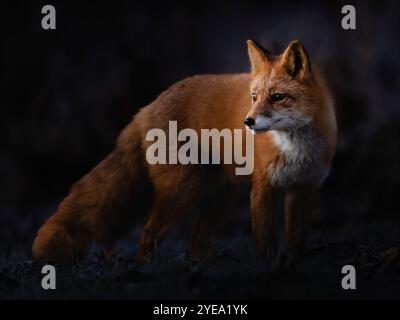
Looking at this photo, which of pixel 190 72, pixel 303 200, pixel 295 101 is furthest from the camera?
pixel 190 72

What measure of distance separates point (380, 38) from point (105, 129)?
423 centimetres

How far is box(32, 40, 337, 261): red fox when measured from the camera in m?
5.64

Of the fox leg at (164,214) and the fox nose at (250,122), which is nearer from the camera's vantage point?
the fox nose at (250,122)

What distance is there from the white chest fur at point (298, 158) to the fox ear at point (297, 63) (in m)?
0.43

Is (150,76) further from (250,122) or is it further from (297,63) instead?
(250,122)

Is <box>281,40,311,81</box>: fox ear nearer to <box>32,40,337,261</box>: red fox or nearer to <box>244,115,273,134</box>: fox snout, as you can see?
<box>32,40,337,261</box>: red fox

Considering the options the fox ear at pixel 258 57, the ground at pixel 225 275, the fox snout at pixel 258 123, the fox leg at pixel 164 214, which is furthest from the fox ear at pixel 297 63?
the ground at pixel 225 275

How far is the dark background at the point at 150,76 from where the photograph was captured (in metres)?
9.83

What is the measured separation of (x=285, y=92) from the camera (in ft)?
18.3

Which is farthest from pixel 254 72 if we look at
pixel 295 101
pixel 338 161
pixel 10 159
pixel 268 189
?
pixel 10 159

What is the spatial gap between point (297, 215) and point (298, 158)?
56 cm

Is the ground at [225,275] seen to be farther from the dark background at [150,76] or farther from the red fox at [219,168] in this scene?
the dark background at [150,76]

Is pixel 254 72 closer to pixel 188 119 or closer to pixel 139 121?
Result: pixel 188 119

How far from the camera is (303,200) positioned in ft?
19.4
